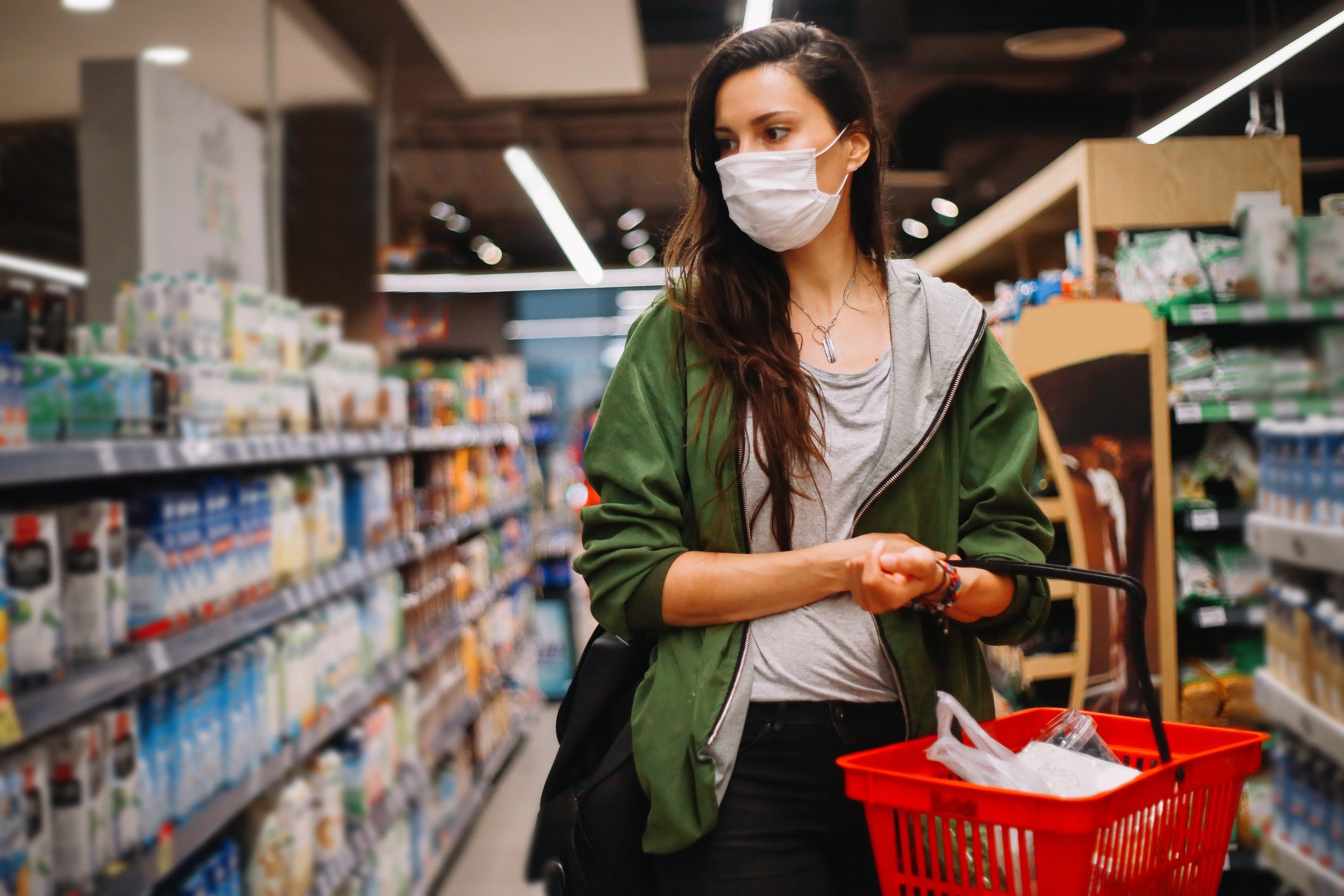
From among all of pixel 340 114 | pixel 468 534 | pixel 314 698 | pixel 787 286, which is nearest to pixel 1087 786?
pixel 787 286

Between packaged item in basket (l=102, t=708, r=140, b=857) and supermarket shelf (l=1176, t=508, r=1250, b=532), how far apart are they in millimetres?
2422

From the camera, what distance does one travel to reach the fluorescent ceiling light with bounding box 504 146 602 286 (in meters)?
8.55

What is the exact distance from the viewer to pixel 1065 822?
0.94 m

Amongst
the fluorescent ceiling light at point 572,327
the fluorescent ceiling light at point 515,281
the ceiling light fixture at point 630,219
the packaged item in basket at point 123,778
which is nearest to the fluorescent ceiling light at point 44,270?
the packaged item in basket at point 123,778

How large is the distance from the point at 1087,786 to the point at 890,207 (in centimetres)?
87

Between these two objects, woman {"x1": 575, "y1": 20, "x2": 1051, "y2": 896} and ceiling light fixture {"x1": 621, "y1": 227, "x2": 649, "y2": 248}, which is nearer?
woman {"x1": 575, "y1": 20, "x2": 1051, "y2": 896}

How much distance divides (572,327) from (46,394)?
897 inches

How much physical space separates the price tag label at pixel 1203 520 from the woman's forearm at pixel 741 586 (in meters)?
1.78

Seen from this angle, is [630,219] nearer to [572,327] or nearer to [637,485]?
[572,327]

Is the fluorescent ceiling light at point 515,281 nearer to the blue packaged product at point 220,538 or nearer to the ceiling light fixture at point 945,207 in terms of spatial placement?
the ceiling light fixture at point 945,207

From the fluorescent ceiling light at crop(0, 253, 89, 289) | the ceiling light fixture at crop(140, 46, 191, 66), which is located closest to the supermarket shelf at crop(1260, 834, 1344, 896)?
the fluorescent ceiling light at crop(0, 253, 89, 289)

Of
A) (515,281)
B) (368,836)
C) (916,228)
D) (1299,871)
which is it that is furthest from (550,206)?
(1299,871)

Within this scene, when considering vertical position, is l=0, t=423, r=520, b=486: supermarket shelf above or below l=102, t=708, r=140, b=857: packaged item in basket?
above

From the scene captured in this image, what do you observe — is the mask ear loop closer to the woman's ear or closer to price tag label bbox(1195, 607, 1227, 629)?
the woman's ear
